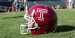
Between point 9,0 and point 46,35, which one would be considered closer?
point 46,35

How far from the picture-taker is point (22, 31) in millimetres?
5973

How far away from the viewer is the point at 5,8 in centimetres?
2747

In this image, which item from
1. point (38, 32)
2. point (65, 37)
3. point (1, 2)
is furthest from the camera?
point (1, 2)

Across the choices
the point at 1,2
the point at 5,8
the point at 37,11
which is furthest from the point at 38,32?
the point at 1,2

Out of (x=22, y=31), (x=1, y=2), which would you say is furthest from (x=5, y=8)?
(x=22, y=31)

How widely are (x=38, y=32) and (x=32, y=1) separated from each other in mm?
31047

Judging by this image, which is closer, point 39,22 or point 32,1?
point 39,22

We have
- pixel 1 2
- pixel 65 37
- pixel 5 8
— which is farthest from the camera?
pixel 1 2

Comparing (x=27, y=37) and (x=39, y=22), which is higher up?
(x=39, y=22)

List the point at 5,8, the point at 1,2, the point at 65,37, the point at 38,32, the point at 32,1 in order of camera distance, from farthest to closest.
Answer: the point at 32,1 < the point at 1,2 < the point at 5,8 < the point at 38,32 < the point at 65,37

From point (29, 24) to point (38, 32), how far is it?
0.31 meters

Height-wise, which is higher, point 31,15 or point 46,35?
point 31,15

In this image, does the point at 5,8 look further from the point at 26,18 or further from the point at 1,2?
the point at 26,18

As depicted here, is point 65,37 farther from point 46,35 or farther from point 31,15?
point 31,15
